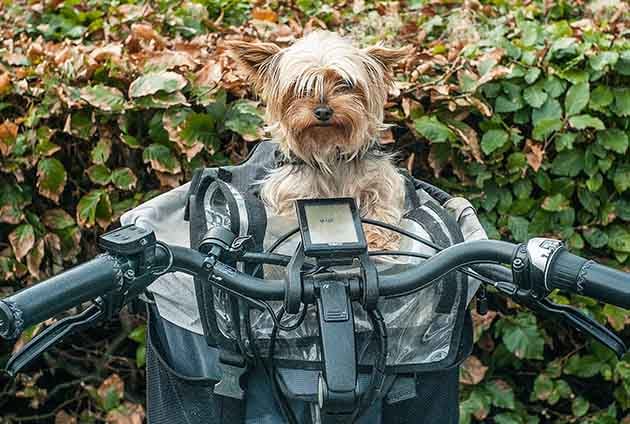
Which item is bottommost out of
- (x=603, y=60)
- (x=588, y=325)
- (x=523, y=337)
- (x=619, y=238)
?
(x=523, y=337)

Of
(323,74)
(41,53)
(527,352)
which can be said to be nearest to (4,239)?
(41,53)

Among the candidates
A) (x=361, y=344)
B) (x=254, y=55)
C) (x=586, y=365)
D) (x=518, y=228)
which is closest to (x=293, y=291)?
(x=361, y=344)

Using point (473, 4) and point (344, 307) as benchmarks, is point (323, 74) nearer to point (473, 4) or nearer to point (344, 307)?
point (344, 307)

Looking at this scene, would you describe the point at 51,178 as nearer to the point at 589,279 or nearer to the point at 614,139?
the point at 614,139

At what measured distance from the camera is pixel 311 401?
5.18ft

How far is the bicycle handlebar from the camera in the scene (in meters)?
1.20

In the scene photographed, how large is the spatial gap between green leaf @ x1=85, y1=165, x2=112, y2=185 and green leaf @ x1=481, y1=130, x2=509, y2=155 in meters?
1.37

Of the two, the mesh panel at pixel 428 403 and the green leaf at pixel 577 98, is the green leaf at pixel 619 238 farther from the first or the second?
the mesh panel at pixel 428 403

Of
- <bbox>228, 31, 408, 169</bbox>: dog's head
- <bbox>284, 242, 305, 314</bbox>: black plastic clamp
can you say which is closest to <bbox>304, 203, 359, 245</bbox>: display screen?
<bbox>284, 242, 305, 314</bbox>: black plastic clamp

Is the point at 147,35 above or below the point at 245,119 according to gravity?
above

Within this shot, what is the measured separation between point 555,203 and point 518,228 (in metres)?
0.17

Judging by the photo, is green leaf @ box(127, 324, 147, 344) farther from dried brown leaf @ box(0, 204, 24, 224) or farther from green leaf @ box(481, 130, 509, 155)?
green leaf @ box(481, 130, 509, 155)

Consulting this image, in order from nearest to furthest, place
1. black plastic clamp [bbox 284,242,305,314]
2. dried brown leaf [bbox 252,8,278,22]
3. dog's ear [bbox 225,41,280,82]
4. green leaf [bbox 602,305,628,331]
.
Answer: black plastic clamp [bbox 284,242,305,314] → dog's ear [bbox 225,41,280,82] → green leaf [bbox 602,305,628,331] → dried brown leaf [bbox 252,8,278,22]

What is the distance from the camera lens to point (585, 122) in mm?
3238
